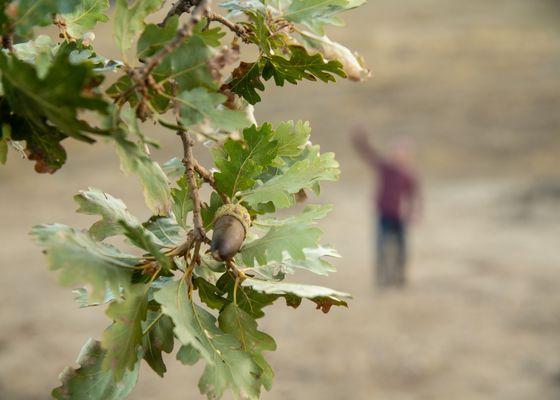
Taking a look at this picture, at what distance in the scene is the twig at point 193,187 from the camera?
96 cm

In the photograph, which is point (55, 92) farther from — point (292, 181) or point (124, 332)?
point (292, 181)

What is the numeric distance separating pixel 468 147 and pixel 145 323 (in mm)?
14537

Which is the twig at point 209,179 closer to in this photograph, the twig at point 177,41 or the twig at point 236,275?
the twig at point 236,275

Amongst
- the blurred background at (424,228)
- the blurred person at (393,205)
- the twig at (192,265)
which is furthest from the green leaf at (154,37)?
the blurred person at (393,205)

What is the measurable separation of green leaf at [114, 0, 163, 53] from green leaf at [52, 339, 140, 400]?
35cm

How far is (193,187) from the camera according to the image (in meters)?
0.98

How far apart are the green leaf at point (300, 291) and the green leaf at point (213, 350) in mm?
59

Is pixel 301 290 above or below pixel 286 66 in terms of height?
below

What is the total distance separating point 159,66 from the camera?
2.74ft

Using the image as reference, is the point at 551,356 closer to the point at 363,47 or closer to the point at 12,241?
the point at 12,241

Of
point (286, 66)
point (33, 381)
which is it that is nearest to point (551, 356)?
point (33, 381)

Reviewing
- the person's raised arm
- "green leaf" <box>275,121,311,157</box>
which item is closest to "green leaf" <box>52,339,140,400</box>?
"green leaf" <box>275,121,311,157</box>

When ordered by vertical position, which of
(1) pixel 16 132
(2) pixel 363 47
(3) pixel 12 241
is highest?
(1) pixel 16 132

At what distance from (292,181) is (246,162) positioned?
0.07 m
